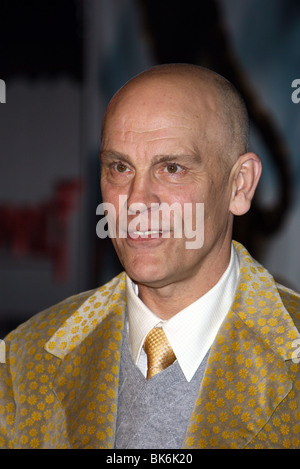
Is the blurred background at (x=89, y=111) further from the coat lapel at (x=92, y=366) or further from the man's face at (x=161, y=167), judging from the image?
the man's face at (x=161, y=167)

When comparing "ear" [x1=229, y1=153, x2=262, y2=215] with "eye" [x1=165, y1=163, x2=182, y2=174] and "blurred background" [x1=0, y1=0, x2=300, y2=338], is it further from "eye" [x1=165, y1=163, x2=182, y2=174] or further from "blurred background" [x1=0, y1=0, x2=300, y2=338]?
"blurred background" [x1=0, y1=0, x2=300, y2=338]

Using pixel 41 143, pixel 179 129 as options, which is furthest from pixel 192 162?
pixel 41 143

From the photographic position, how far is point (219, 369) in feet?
5.03

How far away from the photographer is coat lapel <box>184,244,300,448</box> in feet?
4.82

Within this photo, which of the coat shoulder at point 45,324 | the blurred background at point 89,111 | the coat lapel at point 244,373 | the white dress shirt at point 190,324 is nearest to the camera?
the coat lapel at point 244,373

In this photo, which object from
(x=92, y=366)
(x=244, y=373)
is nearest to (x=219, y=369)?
(x=244, y=373)

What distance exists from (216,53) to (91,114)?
90cm

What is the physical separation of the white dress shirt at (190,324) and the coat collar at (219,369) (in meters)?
0.03

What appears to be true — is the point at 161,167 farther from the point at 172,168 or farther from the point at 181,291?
the point at 181,291

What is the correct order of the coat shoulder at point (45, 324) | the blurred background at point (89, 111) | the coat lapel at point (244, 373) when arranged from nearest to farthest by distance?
the coat lapel at point (244, 373), the coat shoulder at point (45, 324), the blurred background at point (89, 111)

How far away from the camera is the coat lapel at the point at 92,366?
1560 millimetres

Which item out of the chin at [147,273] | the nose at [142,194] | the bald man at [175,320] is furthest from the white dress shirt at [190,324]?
the nose at [142,194]

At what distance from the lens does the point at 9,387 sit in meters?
1.73

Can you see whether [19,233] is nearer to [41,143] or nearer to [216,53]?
[41,143]
